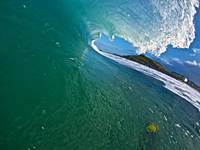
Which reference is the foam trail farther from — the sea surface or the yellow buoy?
the yellow buoy

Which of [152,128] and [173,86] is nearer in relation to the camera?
[152,128]

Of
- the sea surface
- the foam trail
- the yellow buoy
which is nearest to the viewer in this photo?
the sea surface

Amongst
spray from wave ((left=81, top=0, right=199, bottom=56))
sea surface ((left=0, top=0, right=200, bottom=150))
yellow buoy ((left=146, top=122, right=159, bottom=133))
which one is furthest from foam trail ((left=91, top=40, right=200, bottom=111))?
yellow buoy ((left=146, top=122, right=159, bottom=133))

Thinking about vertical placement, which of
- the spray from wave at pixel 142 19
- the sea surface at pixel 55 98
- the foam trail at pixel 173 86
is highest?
the spray from wave at pixel 142 19

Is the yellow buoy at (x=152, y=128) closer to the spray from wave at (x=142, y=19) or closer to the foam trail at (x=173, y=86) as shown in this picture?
the spray from wave at (x=142, y=19)

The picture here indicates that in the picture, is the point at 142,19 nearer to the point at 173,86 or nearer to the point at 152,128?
the point at 152,128

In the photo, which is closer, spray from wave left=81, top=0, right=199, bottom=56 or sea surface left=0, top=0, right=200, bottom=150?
sea surface left=0, top=0, right=200, bottom=150

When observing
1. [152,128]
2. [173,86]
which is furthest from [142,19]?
[173,86]

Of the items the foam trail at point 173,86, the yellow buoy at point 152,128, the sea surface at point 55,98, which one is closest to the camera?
the sea surface at point 55,98

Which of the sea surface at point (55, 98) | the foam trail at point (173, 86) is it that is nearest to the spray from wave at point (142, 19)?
the sea surface at point (55, 98)

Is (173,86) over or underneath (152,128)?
underneath

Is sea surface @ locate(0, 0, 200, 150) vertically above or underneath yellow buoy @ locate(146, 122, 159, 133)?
above

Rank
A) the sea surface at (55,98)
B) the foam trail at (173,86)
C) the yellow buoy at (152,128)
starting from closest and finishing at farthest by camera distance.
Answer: the sea surface at (55,98)
the yellow buoy at (152,128)
the foam trail at (173,86)
